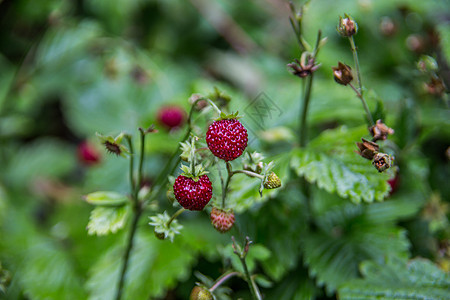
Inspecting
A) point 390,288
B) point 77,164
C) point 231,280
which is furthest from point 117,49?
Result: point 390,288

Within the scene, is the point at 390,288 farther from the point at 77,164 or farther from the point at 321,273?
the point at 77,164

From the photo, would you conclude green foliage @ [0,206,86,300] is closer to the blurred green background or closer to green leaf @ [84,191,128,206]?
the blurred green background

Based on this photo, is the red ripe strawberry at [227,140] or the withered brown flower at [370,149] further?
the withered brown flower at [370,149]

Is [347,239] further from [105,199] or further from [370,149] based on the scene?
[105,199]

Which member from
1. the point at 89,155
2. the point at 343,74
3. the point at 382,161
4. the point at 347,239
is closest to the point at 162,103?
the point at 89,155

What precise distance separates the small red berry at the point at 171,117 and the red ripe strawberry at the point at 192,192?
2.99 ft

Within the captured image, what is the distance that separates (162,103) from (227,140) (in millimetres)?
1326

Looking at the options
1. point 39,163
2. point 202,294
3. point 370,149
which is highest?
point 370,149

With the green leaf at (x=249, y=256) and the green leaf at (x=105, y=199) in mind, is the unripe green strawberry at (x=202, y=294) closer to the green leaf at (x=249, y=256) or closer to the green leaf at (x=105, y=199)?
the green leaf at (x=249, y=256)

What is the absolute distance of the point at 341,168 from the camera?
45.9 inches

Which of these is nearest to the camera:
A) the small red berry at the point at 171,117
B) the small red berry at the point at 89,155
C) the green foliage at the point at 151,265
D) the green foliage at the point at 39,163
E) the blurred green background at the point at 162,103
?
the green foliage at the point at 151,265

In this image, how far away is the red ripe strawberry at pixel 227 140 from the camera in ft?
2.62

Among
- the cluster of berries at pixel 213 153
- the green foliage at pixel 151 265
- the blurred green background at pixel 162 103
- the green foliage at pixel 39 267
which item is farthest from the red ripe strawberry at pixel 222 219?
the green foliage at pixel 39 267

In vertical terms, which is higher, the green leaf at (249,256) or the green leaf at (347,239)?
the green leaf at (249,256)
